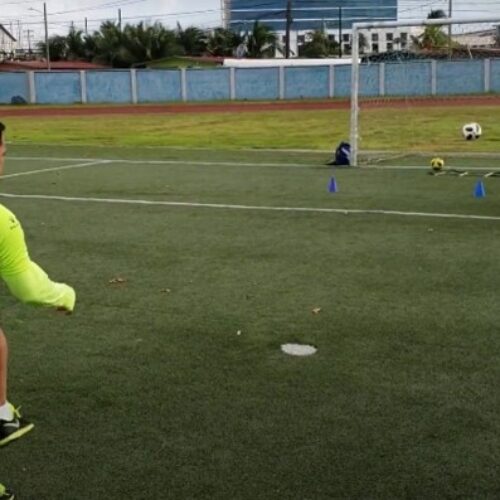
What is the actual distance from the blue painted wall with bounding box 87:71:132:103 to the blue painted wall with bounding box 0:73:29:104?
12.8 ft

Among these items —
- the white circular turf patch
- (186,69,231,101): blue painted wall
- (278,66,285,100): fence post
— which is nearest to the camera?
the white circular turf patch

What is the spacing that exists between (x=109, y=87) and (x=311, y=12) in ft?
297

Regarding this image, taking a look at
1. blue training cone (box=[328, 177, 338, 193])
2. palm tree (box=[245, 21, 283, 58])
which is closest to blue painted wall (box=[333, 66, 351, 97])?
blue training cone (box=[328, 177, 338, 193])

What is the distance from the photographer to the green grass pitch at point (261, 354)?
436cm

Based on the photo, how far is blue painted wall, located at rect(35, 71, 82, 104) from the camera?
2112 inches

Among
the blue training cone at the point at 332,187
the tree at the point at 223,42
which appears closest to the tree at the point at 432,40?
the blue training cone at the point at 332,187

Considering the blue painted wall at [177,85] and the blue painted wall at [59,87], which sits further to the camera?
the blue painted wall at [59,87]

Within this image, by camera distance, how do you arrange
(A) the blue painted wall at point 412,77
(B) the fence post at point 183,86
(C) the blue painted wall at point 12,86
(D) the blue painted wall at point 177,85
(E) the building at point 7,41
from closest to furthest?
(A) the blue painted wall at point 412,77 → (D) the blue painted wall at point 177,85 → (B) the fence post at point 183,86 → (C) the blue painted wall at point 12,86 → (E) the building at point 7,41

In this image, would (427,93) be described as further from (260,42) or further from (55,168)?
(260,42)

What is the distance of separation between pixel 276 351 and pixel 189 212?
20.8ft

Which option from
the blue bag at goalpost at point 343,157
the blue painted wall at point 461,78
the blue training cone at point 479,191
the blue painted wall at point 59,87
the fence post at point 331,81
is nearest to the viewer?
the blue training cone at point 479,191

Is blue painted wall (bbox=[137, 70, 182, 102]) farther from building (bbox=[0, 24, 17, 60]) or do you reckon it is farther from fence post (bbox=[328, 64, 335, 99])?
building (bbox=[0, 24, 17, 60])

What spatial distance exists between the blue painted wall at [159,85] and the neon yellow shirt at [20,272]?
4965 centimetres

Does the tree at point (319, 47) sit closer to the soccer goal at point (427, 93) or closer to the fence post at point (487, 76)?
the fence post at point (487, 76)
